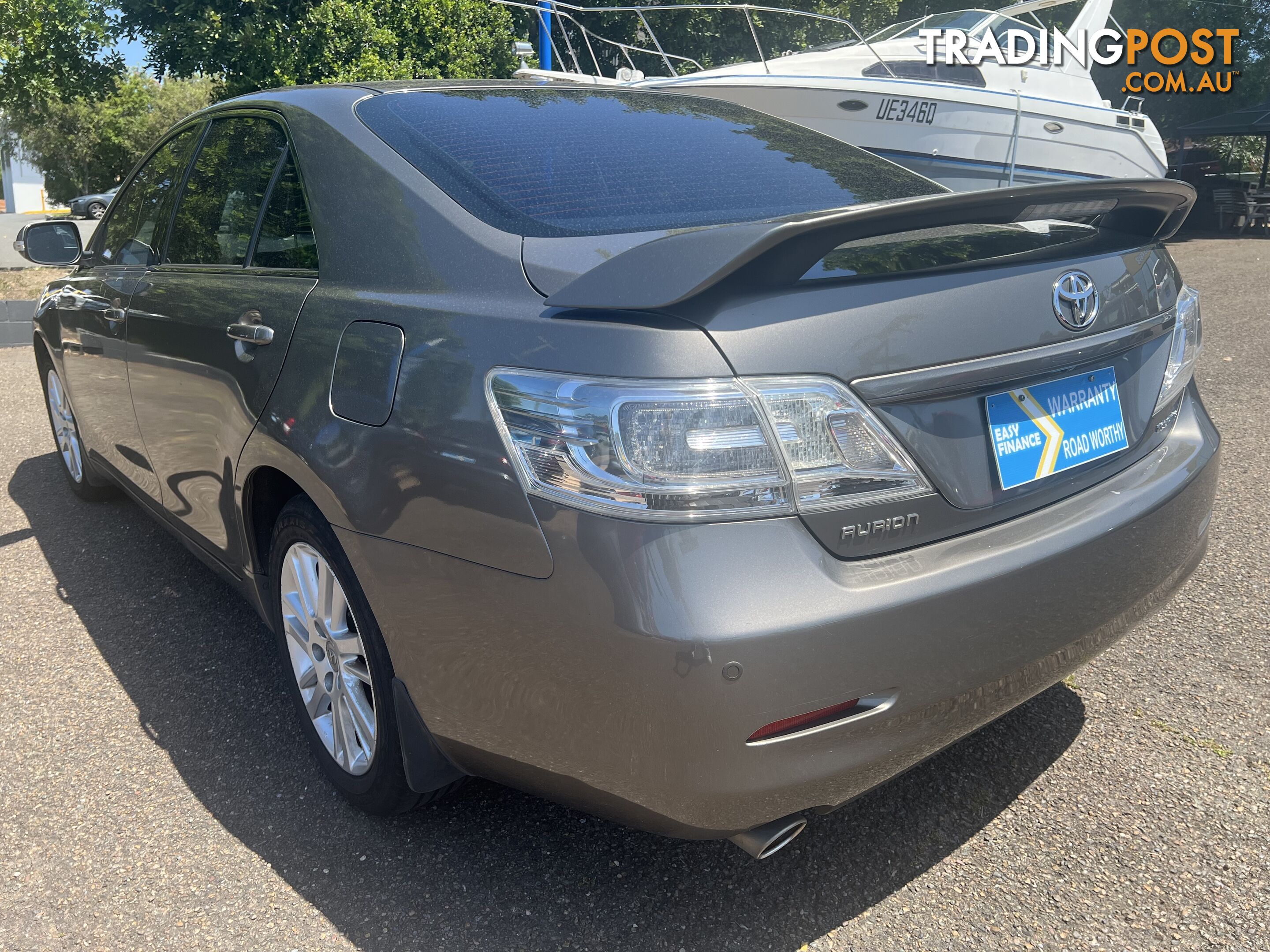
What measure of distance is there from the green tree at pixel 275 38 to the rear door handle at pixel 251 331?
12898 mm

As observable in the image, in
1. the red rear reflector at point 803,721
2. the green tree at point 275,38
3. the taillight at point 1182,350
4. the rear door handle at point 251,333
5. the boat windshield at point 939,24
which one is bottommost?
the red rear reflector at point 803,721

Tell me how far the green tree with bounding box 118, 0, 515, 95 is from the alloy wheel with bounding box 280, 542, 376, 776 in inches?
521

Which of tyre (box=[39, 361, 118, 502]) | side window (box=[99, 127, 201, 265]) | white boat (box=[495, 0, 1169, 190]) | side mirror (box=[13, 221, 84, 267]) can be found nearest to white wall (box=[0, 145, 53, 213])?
white boat (box=[495, 0, 1169, 190])

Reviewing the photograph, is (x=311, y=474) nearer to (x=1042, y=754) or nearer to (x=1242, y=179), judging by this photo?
(x=1042, y=754)

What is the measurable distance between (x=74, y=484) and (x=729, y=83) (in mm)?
8336

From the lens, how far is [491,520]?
1743mm

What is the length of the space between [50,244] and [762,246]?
11.7 ft

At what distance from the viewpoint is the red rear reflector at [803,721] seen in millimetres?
1618

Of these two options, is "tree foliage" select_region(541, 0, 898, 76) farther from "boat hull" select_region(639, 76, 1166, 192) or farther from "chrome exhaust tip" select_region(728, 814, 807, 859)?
"chrome exhaust tip" select_region(728, 814, 807, 859)

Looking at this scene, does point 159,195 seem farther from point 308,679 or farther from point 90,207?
point 90,207

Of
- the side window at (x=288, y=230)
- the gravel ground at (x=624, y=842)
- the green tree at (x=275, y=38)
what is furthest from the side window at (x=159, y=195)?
the green tree at (x=275, y=38)

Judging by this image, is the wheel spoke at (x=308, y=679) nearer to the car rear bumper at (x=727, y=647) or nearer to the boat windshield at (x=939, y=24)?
the car rear bumper at (x=727, y=647)

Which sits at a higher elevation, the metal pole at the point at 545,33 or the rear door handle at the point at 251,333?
the metal pole at the point at 545,33

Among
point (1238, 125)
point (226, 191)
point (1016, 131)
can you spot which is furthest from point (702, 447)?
point (1238, 125)
